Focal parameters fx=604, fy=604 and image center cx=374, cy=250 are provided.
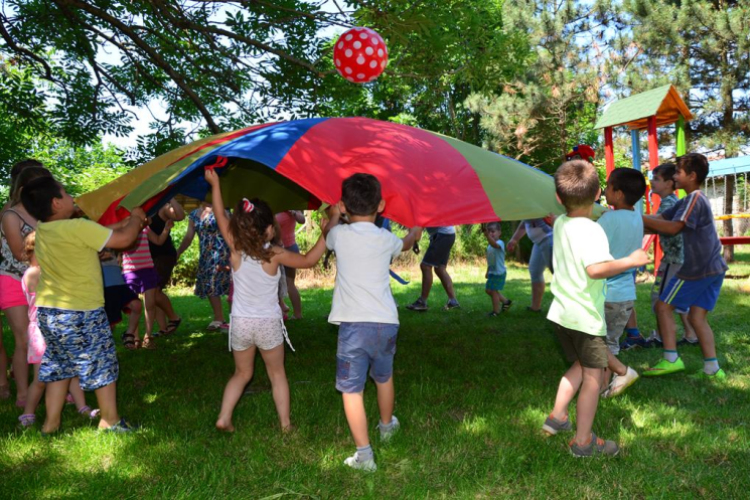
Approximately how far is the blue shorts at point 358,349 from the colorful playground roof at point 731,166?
13920 millimetres

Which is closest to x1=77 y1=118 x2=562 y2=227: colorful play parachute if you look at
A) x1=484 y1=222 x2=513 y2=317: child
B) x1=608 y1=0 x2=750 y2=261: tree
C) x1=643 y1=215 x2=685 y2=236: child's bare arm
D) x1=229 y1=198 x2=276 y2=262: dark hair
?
x1=229 y1=198 x2=276 y2=262: dark hair

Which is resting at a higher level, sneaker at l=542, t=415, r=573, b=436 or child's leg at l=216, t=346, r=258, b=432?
child's leg at l=216, t=346, r=258, b=432

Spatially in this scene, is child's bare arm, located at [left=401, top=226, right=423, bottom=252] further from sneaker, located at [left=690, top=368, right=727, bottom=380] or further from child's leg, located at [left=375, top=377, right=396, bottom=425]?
sneaker, located at [left=690, top=368, right=727, bottom=380]

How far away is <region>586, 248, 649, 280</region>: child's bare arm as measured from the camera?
2811mm

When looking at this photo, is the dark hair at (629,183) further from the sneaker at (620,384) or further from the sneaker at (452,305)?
the sneaker at (452,305)

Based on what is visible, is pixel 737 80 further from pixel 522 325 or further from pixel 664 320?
pixel 664 320

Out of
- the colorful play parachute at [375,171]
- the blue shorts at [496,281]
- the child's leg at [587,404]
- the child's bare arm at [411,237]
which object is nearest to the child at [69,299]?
the colorful play parachute at [375,171]

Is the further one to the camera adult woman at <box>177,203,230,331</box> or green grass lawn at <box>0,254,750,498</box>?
adult woman at <box>177,203,230,331</box>

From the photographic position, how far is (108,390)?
3.45m

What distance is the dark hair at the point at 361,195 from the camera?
302 cm

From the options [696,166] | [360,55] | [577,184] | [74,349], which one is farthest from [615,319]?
[74,349]

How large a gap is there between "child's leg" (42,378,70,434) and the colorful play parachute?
40.7 inches

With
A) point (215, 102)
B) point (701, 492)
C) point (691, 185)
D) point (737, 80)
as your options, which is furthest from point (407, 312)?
point (737, 80)

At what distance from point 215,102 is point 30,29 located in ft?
6.91
